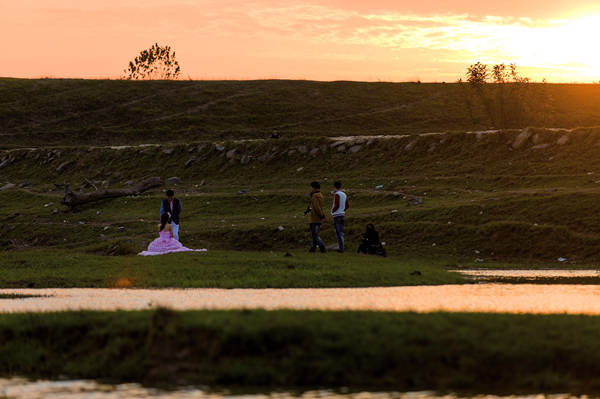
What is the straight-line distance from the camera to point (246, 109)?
110 metres

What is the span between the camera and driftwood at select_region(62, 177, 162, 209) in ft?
176

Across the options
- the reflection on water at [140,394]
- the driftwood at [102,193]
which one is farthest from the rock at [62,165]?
the reflection on water at [140,394]

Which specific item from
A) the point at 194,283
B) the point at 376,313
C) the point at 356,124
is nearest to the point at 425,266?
the point at 194,283

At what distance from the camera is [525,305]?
19.1 m

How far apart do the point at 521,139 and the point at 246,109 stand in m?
58.9

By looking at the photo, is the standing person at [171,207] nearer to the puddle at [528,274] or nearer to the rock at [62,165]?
the puddle at [528,274]

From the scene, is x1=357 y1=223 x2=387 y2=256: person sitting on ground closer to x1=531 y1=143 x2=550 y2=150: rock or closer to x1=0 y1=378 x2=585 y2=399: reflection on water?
x1=0 y1=378 x2=585 y2=399: reflection on water

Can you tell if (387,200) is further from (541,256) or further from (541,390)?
(541,390)

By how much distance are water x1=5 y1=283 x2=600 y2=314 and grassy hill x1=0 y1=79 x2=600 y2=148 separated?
2502 inches

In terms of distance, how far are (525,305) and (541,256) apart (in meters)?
16.6

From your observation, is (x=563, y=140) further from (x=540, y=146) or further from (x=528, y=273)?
(x=528, y=273)

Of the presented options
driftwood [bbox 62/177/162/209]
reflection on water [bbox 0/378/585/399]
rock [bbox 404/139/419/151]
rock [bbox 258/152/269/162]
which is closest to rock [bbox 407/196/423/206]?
rock [bbox 404/139/419/151]

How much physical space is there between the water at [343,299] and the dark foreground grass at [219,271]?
55.1 inches

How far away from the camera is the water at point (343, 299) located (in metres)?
18.5
